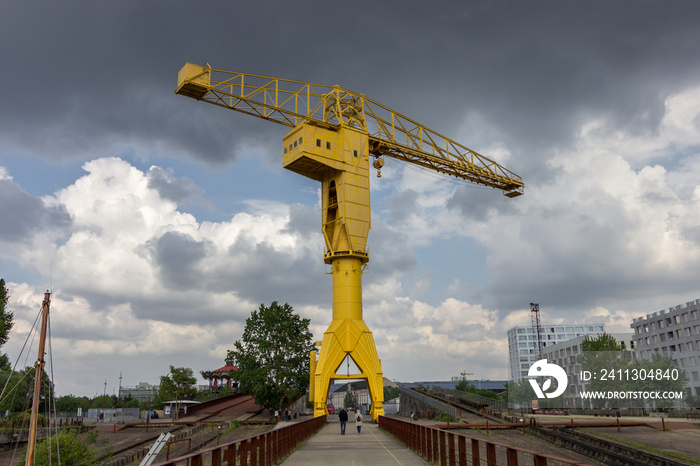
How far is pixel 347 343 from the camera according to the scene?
37.7 metres

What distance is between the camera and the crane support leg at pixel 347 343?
122 feet

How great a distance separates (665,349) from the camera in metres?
85.4

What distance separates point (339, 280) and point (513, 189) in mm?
25552

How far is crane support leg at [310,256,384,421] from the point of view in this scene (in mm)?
37281

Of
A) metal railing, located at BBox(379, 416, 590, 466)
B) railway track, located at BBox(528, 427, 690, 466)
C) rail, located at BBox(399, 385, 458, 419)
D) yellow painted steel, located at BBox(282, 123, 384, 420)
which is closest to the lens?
metal railing, located at BBox(379, 416, 590, 466)

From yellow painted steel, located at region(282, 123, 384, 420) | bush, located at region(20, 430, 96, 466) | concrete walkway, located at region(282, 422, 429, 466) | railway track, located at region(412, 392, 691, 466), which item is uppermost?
yellow painted steel, located at region(282, 123, 384, 420)

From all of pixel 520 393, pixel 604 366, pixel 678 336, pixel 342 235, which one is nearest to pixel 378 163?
pixel 342 235

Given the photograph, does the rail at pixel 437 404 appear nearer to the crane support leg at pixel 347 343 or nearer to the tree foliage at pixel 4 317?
the crane support leg at pixel 347 343

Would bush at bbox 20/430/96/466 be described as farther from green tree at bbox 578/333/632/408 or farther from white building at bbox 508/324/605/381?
white building at bbox 508/324/605/381

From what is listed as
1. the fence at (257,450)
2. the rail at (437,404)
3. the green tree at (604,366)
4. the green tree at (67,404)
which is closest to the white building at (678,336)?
the green tree at (604,366)

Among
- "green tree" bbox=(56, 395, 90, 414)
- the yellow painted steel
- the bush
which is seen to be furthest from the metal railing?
"green tree" bbox=(56, 395, 90, 414)

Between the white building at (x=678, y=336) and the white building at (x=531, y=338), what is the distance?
2977 inches

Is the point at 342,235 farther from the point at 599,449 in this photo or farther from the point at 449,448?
the point at 449,448

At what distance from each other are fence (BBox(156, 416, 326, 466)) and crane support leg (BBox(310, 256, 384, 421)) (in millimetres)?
13964
